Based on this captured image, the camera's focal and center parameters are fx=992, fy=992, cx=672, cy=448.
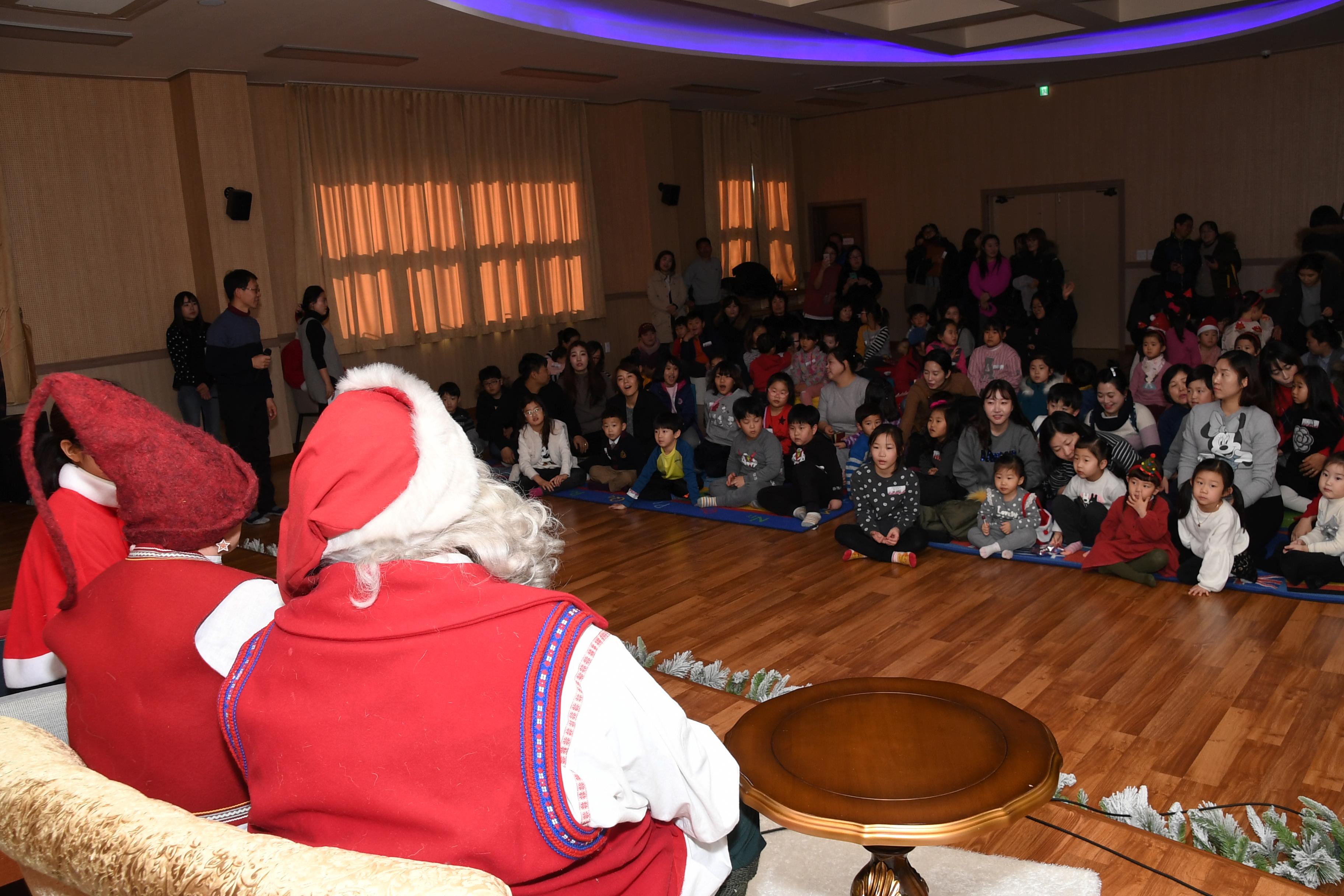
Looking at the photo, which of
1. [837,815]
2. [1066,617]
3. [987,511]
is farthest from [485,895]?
[987,511]

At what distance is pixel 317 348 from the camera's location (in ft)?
22.4

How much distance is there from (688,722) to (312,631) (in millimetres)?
464

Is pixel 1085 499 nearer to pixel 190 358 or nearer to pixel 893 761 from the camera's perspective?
pixel 893 761

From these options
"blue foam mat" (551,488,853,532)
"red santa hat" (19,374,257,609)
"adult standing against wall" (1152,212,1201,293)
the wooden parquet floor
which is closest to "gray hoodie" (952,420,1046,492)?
the wooden parquet floor

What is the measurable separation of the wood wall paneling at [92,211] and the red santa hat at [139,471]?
6013mm

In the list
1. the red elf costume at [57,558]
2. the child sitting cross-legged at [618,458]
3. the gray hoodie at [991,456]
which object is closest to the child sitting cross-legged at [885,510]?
the gray hoodie at [991,456]

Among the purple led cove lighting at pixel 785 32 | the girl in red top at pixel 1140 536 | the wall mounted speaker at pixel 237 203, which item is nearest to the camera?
the girl in red top at pixel 1140 536

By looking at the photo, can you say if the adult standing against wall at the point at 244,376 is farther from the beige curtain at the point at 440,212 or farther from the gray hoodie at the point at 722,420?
the gray hoodie at the point at 722,420

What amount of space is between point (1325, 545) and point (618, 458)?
3.99 m

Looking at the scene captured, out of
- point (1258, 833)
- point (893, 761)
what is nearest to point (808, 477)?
point (1258, 833)

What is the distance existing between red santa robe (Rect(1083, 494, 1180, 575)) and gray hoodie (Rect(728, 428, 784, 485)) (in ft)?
6.18

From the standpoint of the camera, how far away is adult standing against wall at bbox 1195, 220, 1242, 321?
9.09m

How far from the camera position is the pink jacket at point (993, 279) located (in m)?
9.90

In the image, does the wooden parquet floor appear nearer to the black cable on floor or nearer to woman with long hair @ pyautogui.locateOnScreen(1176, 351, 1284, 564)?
the black cable on floor
